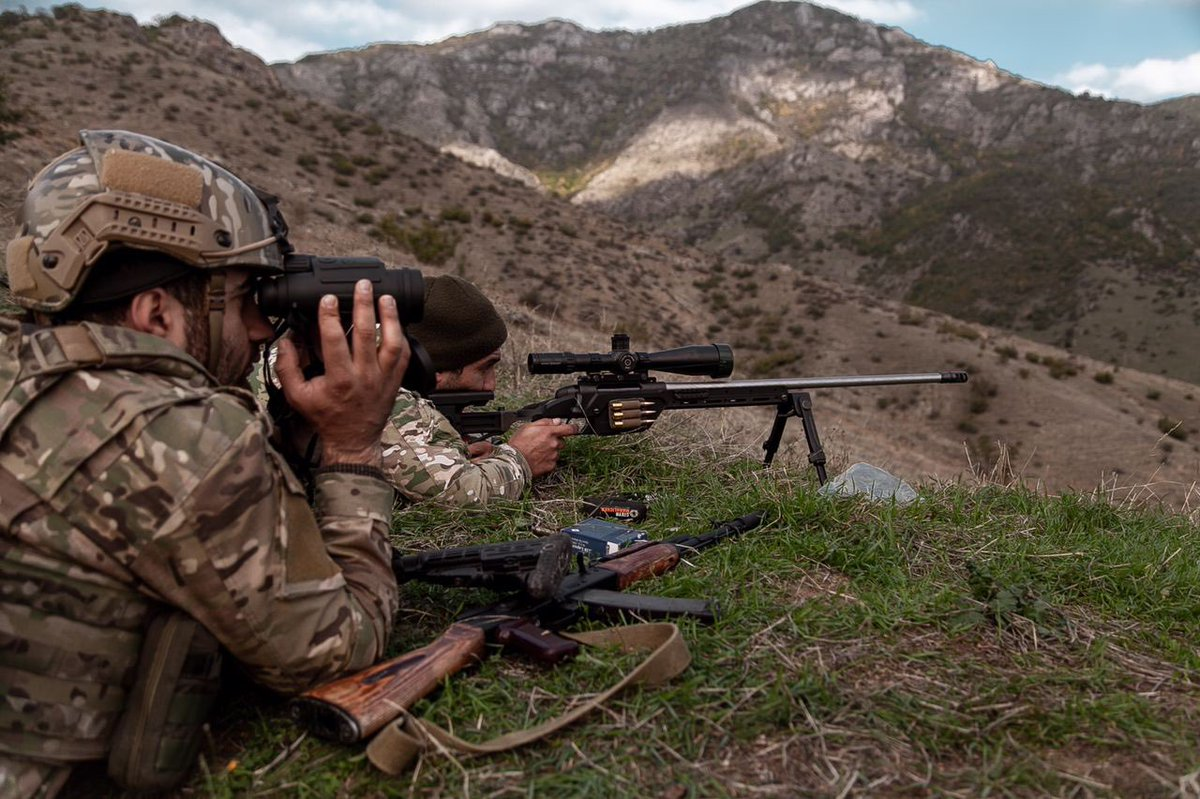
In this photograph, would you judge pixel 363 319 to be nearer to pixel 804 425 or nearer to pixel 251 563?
pixel 251 563

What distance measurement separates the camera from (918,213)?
216ft

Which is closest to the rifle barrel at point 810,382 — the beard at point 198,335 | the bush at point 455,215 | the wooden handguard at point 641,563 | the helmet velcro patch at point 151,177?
the wooden handguard at point 641,563

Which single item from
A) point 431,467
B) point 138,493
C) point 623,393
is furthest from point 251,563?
point 623,393

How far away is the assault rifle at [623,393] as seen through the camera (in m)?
4.34

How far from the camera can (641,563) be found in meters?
2.96

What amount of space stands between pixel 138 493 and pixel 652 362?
3.09 meters

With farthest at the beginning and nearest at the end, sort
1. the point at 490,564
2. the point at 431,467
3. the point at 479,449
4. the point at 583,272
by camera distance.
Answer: the point at 583,272 → the point at 479,449 → the point at 431,467 → the point at 490,564

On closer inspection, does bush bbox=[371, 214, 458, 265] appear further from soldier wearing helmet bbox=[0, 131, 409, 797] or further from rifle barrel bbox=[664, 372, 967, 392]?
soldier wearing helmet bbox=[0, 131, 409, 797]

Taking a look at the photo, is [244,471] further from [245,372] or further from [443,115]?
[443,115]

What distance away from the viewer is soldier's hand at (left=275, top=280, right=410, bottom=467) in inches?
81.2

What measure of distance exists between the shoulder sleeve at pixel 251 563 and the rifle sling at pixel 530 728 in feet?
0.75

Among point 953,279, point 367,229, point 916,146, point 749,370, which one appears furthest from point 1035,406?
point 916,146

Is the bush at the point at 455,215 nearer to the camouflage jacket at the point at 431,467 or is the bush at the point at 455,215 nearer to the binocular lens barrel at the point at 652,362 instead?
the binocular lens barrel at the point at 652,362

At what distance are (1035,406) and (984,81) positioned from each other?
84752mm
